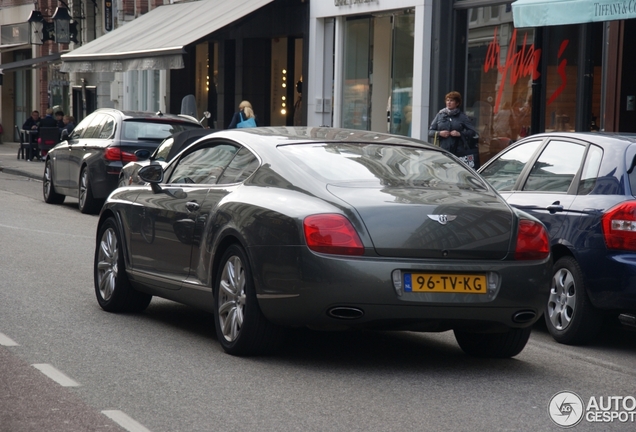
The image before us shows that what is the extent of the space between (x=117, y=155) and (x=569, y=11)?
288 inches

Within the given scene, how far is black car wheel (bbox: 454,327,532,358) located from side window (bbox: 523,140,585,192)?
5.43 ft

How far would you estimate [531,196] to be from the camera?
930 cm

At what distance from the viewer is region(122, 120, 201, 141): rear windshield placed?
18.9m

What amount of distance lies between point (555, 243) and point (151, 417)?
393 centimetres

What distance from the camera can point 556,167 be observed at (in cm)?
918

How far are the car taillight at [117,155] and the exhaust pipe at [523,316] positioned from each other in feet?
40.0

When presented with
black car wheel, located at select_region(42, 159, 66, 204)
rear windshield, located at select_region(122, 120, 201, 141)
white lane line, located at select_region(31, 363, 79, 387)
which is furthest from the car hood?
black car wheel, located at select_region(42, 159, 66, 204)

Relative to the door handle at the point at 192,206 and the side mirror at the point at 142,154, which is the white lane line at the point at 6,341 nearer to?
the door handle at the point at 192,206

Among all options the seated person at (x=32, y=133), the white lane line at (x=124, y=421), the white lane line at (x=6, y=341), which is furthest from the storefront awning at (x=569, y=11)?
the seated person at (x=32, y=133)

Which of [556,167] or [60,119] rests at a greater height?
[556,167]

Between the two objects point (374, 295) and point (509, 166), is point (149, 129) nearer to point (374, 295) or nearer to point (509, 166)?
point (509, 166)

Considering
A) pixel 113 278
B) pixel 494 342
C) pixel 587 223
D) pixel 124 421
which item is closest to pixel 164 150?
pixel 113 278

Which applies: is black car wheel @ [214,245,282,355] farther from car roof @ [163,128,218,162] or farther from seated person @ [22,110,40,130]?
seated person @ [22,110,40,130]

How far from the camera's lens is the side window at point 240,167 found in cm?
785
